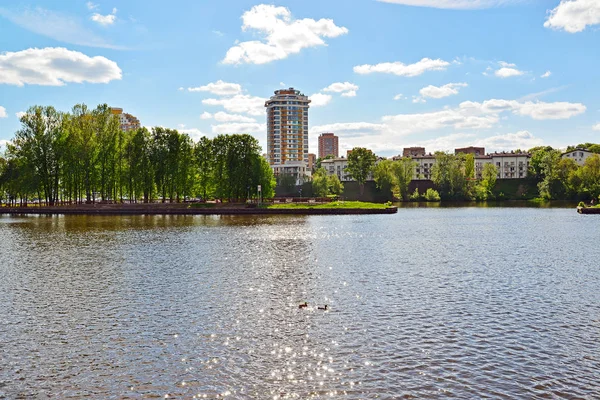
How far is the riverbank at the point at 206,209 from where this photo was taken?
97375 mm

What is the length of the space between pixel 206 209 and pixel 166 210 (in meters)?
9.05

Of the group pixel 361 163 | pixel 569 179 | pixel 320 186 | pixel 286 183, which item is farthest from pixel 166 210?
pixel 569 179

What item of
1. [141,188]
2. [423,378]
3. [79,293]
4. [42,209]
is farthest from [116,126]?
[423,378]

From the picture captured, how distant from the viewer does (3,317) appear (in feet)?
69.2

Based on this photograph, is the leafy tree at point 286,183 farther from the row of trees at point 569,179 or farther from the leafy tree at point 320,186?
the row of trees at point 569,179

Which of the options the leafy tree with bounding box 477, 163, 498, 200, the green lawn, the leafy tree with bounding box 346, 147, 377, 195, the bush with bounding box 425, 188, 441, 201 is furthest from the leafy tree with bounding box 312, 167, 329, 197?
the leafy tree with bounding box 477, 163, 498, 200

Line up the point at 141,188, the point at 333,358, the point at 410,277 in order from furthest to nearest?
1. the point at 141,188
2. the point at 410,277
3. the point at 333,358

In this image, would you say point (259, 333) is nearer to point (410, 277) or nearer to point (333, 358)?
point (333, 358)

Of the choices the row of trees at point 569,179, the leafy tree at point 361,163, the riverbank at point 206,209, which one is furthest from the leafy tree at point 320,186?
the row of trees at point 569,179

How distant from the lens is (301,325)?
1966 centimetres

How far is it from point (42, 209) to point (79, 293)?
88942 mm

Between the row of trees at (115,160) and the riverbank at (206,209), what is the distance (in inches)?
178

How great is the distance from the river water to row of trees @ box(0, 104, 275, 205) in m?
69.7

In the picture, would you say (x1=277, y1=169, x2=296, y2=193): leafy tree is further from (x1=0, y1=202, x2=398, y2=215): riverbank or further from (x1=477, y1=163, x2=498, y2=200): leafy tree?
(x1=0, y1=202, x2=398, y2=215): riverbank
